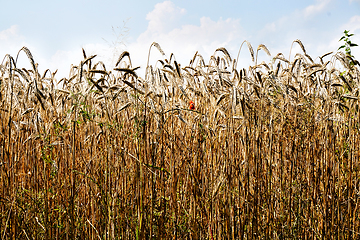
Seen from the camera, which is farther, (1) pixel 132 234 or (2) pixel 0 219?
(2) pixel 0 219

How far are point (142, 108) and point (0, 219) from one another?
4.25 ft

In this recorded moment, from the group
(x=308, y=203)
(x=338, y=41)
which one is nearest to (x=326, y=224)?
(x=308, y=203)

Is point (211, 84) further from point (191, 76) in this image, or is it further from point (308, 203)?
point (308, 203)

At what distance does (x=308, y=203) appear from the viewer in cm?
227

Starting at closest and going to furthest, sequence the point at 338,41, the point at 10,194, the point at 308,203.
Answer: the point at 10,194 → the point at 308,203 → the point at 338,41

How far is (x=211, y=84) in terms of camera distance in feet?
7.69

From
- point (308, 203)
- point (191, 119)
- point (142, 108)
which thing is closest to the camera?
point (142, 108)

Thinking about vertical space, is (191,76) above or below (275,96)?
above

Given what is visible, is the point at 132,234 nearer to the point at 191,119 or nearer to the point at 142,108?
the point at 142,108

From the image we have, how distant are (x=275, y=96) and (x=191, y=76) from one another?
793 mm

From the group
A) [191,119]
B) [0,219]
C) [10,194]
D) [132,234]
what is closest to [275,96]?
[191,119]

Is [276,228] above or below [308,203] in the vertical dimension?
below

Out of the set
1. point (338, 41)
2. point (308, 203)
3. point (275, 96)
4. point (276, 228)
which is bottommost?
point (276, 228)

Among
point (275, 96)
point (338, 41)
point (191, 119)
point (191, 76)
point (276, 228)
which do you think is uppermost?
point (338, 41)
